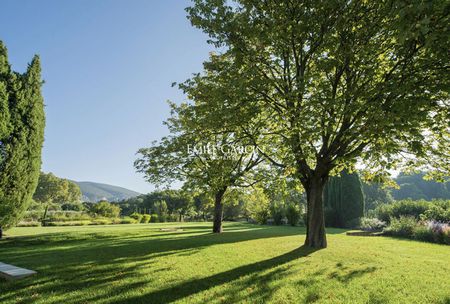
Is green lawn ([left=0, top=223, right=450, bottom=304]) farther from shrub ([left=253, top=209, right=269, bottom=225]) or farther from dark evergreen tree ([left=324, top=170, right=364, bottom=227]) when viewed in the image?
shrub ([left=253, top=209, right=269, bottom=225])

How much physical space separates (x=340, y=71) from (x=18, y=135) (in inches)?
718

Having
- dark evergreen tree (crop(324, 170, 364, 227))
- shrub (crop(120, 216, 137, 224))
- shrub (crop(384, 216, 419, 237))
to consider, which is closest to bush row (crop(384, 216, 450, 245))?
shrub (crop(384, 216, 419, 237))

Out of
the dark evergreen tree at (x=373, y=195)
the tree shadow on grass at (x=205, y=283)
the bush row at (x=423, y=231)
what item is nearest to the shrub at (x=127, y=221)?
the bush row at (x=423, y=231)

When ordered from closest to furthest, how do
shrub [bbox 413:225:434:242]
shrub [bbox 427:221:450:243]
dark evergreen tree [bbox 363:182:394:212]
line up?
shrub [bbox 427:221:450:243] → shrub [bbox 413:225:434:242] → dark evergreen tree [bbox 363:182:394:212]

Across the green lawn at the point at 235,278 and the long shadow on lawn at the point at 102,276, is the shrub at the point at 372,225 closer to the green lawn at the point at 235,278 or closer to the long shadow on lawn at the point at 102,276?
the green lawn at the point at 235,278

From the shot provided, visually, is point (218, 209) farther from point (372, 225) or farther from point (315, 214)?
point (372, 225)

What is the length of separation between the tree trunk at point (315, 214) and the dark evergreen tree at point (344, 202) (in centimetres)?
1880

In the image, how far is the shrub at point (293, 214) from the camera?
2959 cm

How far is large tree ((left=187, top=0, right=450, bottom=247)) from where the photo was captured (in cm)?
679

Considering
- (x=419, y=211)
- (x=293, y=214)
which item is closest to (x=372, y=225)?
(x=419, y=211)

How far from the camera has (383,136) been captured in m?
6.83

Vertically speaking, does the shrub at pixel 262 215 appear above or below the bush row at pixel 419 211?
below

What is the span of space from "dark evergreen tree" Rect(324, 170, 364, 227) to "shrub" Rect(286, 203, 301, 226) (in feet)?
10.2

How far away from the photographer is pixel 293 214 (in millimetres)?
29688
